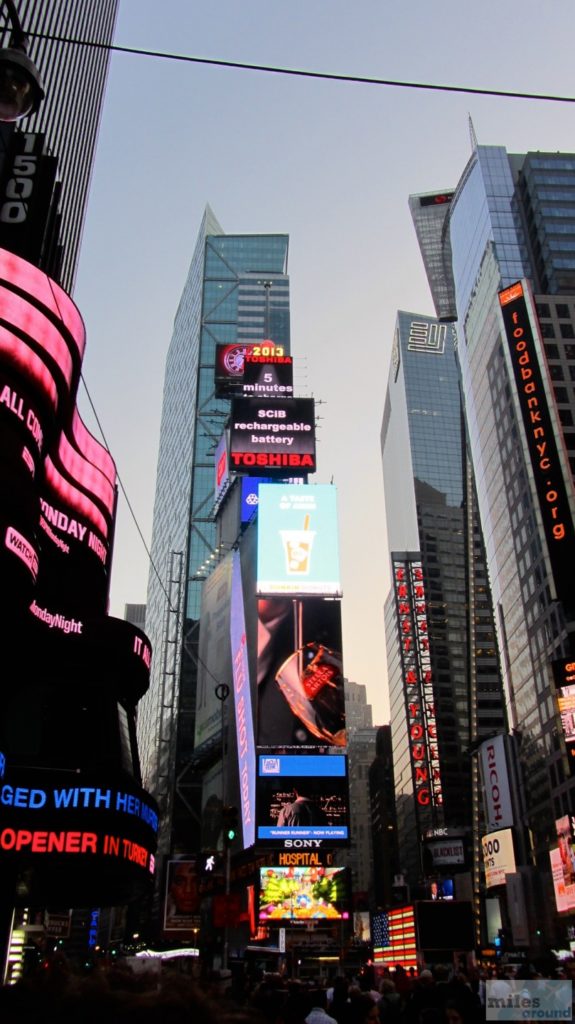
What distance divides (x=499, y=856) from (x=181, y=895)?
171ft

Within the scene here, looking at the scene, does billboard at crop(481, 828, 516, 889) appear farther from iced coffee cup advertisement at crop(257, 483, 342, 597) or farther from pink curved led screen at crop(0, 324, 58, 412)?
pink curved led screen at crop(0, 324, 58, 412)

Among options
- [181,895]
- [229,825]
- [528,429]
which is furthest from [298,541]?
[229,825]

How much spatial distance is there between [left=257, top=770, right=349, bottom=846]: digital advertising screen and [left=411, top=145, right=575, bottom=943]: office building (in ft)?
66.7

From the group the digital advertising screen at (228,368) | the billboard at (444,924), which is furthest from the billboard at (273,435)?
the billboard at (444,924)

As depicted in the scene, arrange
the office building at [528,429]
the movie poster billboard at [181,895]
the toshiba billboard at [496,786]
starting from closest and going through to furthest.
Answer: the movie poster billboard at [181,895] → the office building at [528,429] → the toshiba billboard at [496,786]

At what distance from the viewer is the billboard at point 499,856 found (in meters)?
85.8

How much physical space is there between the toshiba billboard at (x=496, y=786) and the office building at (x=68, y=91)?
6896 cm

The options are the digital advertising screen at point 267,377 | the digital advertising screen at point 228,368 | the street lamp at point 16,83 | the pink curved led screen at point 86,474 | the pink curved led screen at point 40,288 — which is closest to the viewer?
the street lamp at point 16,83

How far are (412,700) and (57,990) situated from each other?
16196 cm

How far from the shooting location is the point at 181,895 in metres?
48.1

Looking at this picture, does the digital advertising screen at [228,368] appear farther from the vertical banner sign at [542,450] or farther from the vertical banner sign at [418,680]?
the vertical banner sign at [418,680]

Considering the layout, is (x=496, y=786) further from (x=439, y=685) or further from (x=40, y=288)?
(x=40, y=288)

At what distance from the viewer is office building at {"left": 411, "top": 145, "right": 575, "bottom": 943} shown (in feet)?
270

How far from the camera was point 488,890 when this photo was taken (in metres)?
94.2
